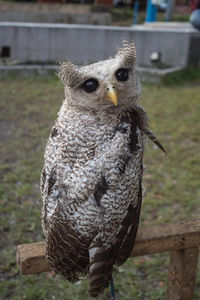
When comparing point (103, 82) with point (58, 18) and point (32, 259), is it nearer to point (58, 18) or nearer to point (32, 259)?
point (32, 259)

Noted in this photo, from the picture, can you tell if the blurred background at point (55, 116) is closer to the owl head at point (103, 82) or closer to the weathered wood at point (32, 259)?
the owl head at point (103, 82)

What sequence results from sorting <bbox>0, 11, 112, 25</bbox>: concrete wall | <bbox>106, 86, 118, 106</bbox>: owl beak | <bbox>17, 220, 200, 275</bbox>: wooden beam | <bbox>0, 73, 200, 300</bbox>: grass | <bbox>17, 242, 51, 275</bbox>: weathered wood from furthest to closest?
<bbox>0, 11, 112, 25</bbox>: concrete wall, <bbox>0, 73, 200, 300</bbox>: grass, <bbox>17, 220, 200, 275</bbox>: wooden beam, <bbox>17, 242, 51, 275</bbox>: weathered wood, <bbox>106, 86, 118, 106</bbox>: owl beak

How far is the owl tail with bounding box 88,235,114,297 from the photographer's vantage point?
173 centimetres

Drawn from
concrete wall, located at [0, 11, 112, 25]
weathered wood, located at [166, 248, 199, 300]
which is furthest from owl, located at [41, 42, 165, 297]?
concrete wall, located at [0, 11, 112, 25]

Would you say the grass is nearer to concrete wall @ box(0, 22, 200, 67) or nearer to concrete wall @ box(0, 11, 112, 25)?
concrete wall @ box(0, 22, 200, 67)

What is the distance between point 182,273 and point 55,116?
4.86 m

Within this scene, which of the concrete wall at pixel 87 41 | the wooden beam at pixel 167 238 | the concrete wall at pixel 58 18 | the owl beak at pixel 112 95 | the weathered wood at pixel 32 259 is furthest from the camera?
the concrete wall at pixel 58 18

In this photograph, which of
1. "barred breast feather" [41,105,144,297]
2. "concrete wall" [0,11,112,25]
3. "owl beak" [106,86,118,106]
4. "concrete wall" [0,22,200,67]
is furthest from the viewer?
"concrete wall" [0,11,112,25]

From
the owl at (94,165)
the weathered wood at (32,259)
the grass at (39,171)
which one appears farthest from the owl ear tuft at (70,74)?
the weathered wood at (32,259)

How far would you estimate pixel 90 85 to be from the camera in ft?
5.42

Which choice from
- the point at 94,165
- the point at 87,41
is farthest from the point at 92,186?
the point at 87,41

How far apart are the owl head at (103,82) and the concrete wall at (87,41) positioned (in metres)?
7.81

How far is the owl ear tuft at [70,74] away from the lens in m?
1.65

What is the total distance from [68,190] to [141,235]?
24.2 inches
